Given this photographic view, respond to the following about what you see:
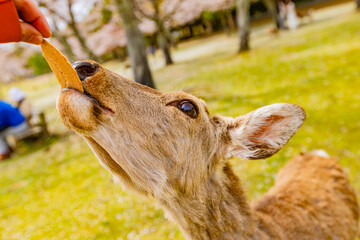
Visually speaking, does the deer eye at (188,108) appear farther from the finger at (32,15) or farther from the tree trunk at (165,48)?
the tree trunk at (165,48)

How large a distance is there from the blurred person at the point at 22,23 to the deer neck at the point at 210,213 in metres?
1.41

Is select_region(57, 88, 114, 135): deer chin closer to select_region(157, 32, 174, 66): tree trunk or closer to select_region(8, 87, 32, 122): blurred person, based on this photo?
select_region(8, 87, 32, 122): blurred person

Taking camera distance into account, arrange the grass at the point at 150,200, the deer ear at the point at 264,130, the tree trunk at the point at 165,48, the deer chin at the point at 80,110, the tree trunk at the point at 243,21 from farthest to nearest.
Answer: the tree trunk at the point at 165,48
the tree trunk at the point at 243,21
the grass at the point at 150,200
the deer ear at the point at 264,130
the deer chin at the point at 80,110

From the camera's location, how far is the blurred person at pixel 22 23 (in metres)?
1.59

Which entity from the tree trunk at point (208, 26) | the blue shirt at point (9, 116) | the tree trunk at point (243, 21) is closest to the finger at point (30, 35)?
the blue shirt at point (9, 116)

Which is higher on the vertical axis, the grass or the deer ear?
the deer ear

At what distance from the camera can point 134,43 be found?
10.2 m

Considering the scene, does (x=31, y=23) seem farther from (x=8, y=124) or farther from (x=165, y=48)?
(x=165, y=48)

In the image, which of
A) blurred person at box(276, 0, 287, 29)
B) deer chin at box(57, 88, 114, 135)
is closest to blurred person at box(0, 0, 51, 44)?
deer chin at box(57, 88, 114, 135)

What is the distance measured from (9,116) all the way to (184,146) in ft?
31.7

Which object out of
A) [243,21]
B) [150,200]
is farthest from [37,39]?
[243,21]

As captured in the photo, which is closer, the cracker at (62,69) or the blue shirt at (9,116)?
the cracker at (62,69)

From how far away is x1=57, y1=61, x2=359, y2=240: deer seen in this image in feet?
5.29

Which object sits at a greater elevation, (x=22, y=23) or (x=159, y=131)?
(x=22, y=23)
